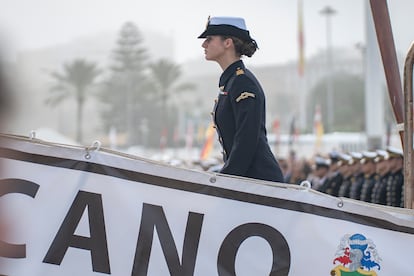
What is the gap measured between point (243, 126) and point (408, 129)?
2.23ft

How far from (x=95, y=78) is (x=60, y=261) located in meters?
46.6

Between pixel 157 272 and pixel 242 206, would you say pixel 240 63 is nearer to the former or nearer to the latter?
pixel 242 206

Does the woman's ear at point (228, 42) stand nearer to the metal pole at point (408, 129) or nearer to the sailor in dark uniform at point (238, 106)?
the sailor in dark uniform at point (238, 106)

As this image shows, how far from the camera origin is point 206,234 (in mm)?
2811

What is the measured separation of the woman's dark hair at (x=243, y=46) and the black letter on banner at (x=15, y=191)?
3.87ft

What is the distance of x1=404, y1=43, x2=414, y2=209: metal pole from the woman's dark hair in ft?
2.60

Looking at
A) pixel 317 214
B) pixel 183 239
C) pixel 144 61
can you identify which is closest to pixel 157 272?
pixel 183 239

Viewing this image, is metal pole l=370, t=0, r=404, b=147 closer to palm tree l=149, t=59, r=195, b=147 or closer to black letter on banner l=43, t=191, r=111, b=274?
black letter on banner l=43, t=191, r=111, b=274

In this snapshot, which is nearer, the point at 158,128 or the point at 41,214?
the point at 41,214

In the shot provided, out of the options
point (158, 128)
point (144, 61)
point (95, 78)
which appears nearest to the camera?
point (95, 78)

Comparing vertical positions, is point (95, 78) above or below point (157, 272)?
above

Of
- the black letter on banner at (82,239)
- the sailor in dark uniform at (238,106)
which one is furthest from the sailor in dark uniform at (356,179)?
the black letter on banner at (82,239)

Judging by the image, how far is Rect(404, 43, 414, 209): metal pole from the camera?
117 inches

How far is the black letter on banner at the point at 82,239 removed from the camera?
274cm
